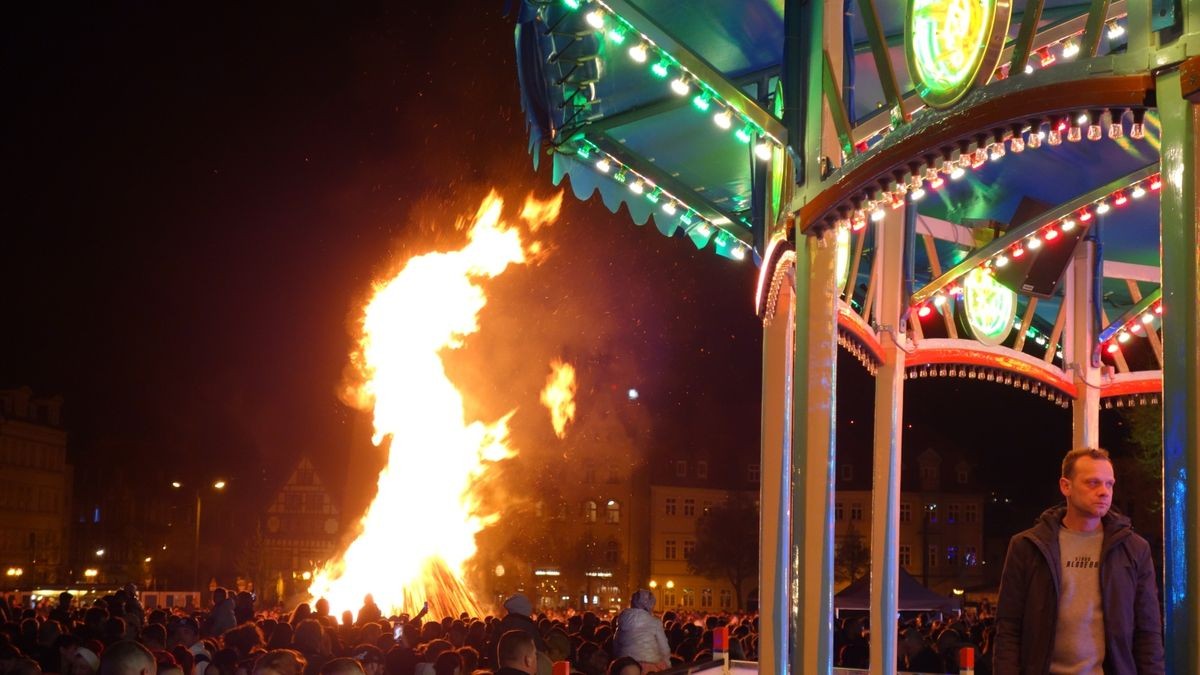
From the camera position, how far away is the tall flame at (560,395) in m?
53.0

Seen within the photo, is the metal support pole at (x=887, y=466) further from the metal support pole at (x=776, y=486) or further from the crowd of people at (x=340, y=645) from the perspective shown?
the crowd of people at (x=340, y=645)

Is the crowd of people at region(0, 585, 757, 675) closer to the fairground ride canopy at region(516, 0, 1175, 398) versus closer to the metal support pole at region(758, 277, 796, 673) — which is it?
the metal support pole at region(758, 277, 796, 673)

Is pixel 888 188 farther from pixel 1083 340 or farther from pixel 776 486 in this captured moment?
pixel 1083 340

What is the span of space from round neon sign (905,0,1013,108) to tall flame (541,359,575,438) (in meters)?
42.4

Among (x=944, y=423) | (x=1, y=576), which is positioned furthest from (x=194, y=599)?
(x=944, y=423)

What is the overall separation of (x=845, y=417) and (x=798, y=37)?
69356 mm

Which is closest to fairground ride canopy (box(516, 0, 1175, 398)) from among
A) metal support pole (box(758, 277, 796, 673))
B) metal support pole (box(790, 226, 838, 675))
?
metal support pole (box(758, 277, 796, 673))

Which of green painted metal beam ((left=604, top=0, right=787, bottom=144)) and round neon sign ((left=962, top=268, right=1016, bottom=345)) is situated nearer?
green painted metal beam ((left=604, top=0, right=787, bottom=144))

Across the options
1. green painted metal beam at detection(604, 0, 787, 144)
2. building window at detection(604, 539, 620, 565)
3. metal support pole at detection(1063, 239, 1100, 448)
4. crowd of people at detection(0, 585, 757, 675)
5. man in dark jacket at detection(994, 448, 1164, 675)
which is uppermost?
green painted metal beam at detection(604, 0, 787, 144)

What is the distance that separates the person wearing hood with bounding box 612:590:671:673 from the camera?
1284cm

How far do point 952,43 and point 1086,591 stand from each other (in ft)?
11.2

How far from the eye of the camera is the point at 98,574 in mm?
84750

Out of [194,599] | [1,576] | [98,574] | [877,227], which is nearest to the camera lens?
[877,227]

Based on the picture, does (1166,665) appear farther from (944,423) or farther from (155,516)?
(155,516)
